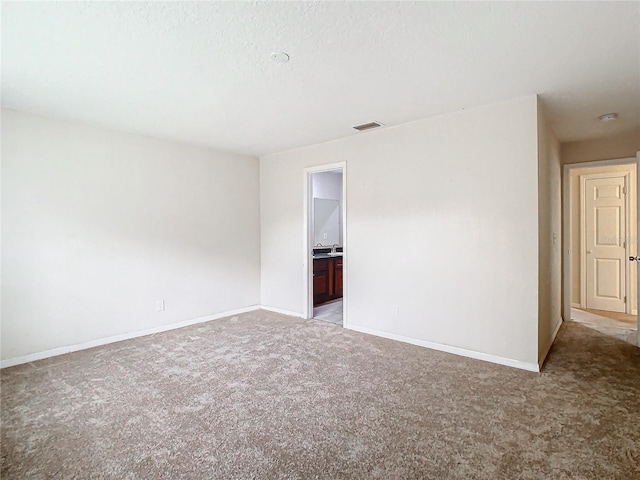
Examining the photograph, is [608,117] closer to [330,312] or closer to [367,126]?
[367,126]

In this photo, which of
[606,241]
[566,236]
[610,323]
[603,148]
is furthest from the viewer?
[606,241]

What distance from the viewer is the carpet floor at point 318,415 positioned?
1765 millimetres

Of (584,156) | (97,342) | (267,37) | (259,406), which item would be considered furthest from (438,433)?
(584,156)

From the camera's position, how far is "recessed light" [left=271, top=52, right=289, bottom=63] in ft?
7.18

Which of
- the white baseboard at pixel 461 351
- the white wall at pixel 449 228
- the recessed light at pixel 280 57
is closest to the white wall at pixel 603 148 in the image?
the white wall at pixel 449 228

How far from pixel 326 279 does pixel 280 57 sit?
159 inches

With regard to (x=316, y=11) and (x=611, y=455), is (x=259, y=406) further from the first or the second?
(x=316, y=11)

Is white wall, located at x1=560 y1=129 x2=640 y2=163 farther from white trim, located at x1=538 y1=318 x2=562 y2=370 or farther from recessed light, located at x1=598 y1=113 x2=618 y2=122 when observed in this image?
white trim, located at x1=538 y1=318 x2=562 y2=370

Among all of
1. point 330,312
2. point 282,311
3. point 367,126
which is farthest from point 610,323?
point 282,311

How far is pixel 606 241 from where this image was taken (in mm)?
5090

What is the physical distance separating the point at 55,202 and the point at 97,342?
1.55m

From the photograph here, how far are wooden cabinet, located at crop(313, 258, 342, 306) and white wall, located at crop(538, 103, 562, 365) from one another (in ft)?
10.4

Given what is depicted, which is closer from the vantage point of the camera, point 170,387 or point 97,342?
point 170,387

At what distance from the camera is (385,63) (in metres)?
2.33
